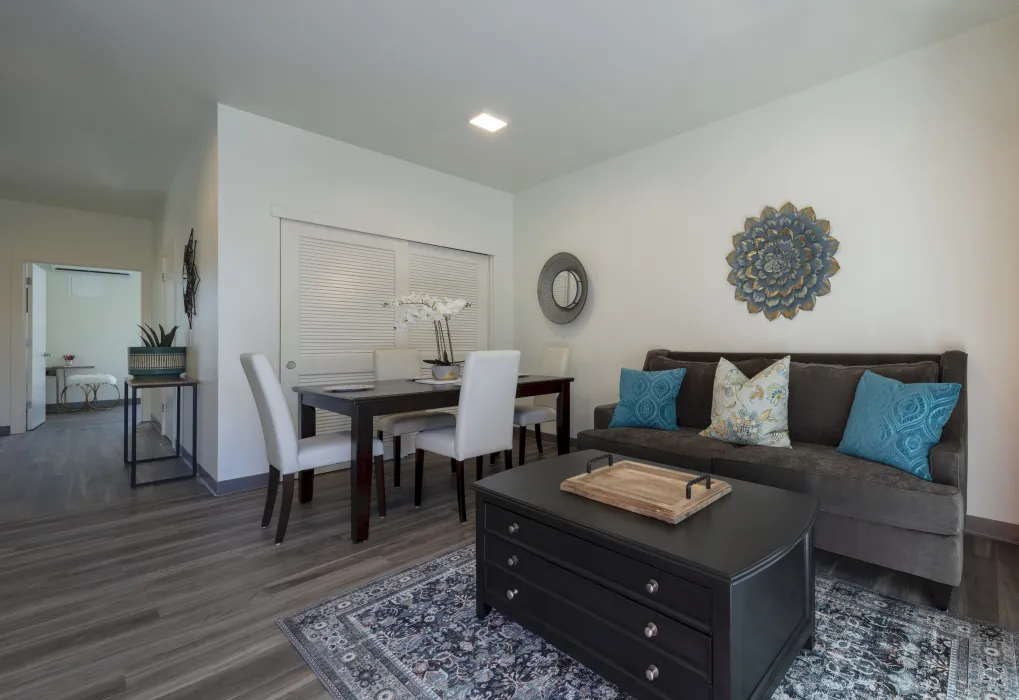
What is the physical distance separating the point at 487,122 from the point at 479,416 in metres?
2.12

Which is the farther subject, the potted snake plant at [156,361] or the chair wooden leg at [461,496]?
the potted snake plant at [156,361]

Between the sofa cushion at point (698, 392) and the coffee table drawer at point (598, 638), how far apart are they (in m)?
1.90

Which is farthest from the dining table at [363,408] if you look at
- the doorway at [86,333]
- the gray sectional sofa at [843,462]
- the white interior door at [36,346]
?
the doorway at [86,333]

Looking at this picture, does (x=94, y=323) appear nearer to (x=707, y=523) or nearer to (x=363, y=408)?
(x=363, y=408)

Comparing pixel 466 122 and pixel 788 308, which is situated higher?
pixel 466 122

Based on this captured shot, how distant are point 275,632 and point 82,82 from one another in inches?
132

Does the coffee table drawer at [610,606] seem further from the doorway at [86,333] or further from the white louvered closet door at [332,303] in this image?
A: the doorway at [86,333]

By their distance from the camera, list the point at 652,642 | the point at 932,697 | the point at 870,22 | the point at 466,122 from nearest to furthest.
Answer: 1. the point at 652,642
2. the point at 932,697
3. the point at 870,22
4. the point at 466,122

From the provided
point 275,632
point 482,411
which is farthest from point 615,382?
point 275,632

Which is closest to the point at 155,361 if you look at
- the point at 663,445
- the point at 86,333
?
the point at 663,445

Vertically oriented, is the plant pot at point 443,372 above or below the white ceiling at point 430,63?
below

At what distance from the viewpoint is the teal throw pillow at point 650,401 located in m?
2.97

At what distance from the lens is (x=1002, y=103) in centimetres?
234

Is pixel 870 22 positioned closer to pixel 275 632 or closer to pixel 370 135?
pixel 370 135
